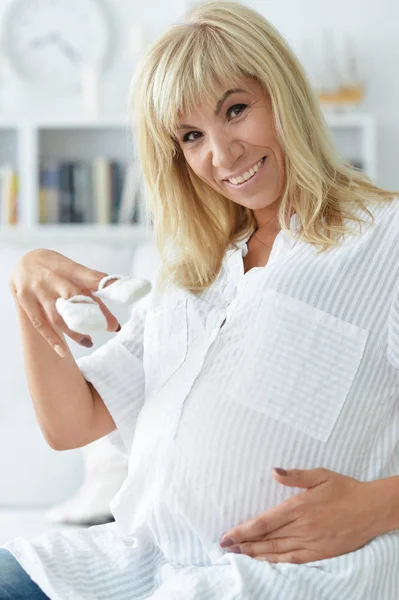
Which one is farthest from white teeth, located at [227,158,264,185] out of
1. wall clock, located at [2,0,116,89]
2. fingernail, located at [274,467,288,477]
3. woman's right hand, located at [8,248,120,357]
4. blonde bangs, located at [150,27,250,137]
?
wall clock, located at [2,0,116,89]

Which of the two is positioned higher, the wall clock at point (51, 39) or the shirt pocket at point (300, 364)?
the wall clock at point (51, 39)

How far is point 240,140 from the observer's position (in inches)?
52.8

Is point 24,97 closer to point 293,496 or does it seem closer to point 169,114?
point 169,114

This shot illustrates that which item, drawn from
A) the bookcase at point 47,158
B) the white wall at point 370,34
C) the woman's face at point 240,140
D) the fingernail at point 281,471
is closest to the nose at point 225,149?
the woman's face at point 240,140

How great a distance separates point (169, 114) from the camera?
134 centimetres

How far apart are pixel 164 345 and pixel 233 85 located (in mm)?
411

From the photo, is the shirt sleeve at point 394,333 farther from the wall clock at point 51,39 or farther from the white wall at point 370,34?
the wall clock at point 51,39

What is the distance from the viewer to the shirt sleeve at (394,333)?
1188 mm

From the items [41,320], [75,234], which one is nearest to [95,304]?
[41,320]

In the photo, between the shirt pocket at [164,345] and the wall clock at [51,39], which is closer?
the shirt pocket at [164,345]

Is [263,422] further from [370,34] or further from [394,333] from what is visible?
[370,34]

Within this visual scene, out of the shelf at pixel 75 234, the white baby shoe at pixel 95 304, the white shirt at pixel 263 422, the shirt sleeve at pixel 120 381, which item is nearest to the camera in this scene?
the white baby shoe at pixel 95 304

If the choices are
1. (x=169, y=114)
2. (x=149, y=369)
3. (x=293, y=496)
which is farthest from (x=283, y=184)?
(x=293, y=496)

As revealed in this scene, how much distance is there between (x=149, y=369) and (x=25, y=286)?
0.85 ft
